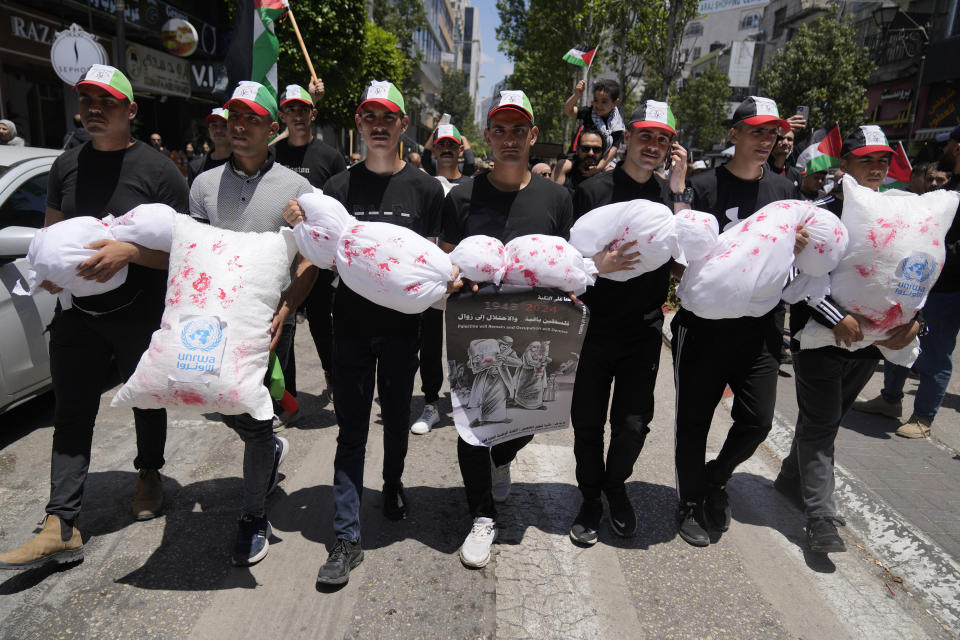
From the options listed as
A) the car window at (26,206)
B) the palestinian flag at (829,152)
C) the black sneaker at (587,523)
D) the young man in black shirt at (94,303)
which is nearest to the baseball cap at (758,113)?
the palestinian flag at (829,152)

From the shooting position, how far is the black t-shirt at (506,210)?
9.43 feet

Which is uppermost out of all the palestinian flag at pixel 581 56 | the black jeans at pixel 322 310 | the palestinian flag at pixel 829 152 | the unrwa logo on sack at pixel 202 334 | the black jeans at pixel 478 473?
the palestinian flag at pixel 581 56

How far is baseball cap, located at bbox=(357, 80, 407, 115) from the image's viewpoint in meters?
2.93

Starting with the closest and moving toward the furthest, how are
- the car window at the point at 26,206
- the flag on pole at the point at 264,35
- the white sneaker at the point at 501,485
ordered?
the white sneaker at the point at 501,485 → the car window at the point at 26,206 → the flag on pole at the point at 264,35

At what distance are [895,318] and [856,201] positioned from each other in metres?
0.61

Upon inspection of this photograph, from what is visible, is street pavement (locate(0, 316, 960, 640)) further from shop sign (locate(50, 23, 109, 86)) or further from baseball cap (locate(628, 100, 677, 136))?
shop sign (locate(50, 23, 109, 86))

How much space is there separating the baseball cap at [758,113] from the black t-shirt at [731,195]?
285 mm

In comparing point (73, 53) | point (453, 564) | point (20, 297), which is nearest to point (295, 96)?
point (20, 297)

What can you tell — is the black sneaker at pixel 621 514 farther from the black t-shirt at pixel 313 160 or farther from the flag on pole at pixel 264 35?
the flag on pole at pixel 264 35

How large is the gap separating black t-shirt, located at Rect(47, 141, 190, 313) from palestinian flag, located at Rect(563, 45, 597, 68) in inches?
227

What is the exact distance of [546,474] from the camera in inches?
157

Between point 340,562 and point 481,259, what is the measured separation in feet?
5.10

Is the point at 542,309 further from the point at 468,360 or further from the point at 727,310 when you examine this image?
the point at 727,310

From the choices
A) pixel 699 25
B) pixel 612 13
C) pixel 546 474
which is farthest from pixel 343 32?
pixel 699 25
